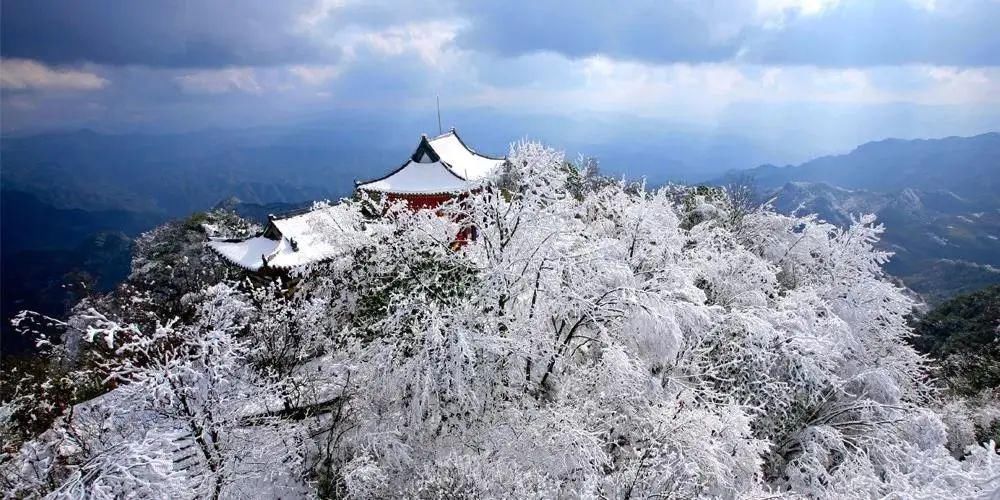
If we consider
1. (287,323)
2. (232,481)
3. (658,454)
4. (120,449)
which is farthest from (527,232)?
(120,449)

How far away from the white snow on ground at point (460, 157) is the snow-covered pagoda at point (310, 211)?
0.12 m

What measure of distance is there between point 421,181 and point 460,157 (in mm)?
6034

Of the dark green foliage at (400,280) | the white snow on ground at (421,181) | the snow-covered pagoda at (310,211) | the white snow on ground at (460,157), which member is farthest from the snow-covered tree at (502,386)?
the white snow on ground at (460,157)

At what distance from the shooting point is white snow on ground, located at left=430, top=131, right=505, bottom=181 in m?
31.1

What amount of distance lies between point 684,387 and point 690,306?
2.01 m

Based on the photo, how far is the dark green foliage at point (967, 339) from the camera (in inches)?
966

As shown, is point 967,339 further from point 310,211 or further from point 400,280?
point 310,211

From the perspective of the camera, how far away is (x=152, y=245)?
3331cm

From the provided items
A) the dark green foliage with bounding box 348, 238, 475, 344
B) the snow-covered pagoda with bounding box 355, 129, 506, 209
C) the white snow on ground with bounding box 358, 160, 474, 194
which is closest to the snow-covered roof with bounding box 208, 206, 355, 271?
the snow-covered pagoda with bounding box 355, 129, 506, 209

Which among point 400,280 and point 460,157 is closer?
point 400,280

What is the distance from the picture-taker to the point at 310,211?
78.0 ft

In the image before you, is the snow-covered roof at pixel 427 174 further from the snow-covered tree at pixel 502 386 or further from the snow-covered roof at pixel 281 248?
the snow-covered tree at pixel 502 386

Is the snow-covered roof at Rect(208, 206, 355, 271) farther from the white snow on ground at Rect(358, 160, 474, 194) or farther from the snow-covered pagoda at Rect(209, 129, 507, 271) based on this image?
the white snow on ground at Rect(358, 160, 474, 194)

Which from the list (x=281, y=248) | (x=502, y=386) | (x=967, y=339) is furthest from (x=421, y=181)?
(x=967, y=339)
